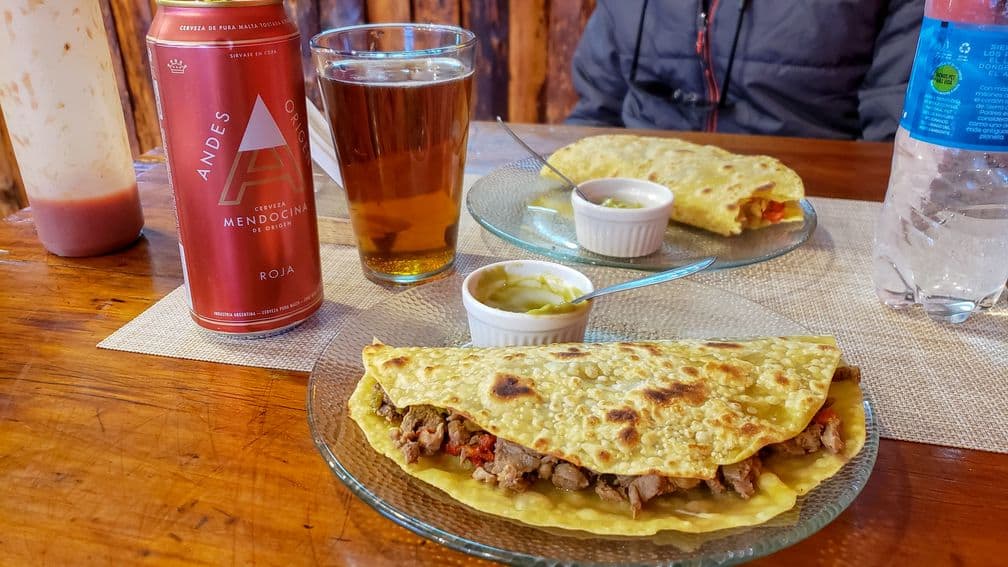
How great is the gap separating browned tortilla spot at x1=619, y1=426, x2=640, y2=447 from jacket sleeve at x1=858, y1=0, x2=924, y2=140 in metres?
2.06

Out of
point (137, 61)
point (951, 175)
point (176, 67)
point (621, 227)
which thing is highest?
point (176, 67)

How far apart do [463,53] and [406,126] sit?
0.15m

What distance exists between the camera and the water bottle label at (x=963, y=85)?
3.37ft

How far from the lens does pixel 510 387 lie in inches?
33.9

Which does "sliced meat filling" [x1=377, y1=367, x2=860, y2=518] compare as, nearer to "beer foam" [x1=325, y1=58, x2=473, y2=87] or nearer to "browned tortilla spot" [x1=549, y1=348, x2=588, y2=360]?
"browned tortilla spot" [x1=549, y1=348, x2=588, y2=360]

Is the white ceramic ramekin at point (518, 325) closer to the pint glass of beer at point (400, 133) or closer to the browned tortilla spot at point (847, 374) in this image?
the pint glass of beer at point (400, 133)

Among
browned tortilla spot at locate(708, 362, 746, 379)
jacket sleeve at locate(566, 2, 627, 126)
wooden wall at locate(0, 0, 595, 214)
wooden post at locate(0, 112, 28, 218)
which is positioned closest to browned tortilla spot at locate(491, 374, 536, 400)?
browned tortilla spot at locate(708, 362, 746, 379)

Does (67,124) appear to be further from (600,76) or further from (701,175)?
(600,76)

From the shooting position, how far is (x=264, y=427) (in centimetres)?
90

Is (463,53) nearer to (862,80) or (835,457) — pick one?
(835,457)

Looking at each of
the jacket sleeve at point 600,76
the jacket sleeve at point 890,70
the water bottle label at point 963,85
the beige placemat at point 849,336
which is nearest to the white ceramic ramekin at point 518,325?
the beige placemat at point 849,336

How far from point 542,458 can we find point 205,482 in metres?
0.38

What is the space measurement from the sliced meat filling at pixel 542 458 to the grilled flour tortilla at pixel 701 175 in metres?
0.72

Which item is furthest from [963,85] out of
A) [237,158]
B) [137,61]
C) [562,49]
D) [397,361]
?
[137,61]
